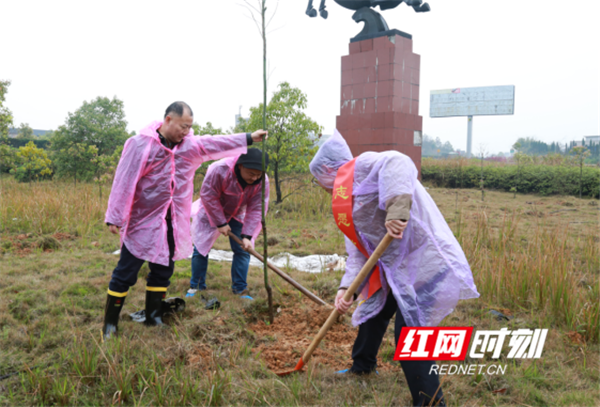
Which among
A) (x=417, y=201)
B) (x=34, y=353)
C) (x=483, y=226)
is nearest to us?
(x=417, y=201)

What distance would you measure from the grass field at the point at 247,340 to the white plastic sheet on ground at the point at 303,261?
25 cm

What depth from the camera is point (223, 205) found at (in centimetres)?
364

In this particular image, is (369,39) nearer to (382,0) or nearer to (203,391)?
(382,0)

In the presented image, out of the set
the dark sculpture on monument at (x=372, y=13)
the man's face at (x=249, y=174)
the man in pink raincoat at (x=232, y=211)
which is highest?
the dark sculpture on monument at (x=372, y=13)

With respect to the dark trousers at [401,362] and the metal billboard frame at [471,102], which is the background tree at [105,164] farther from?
the metal billboard frame at [471,102]

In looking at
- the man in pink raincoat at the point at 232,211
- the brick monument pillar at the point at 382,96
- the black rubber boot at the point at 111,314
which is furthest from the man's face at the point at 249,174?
the brick monument pillar at the point at 382,96

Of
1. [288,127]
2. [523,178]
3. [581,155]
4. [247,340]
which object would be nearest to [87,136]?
[288,127]

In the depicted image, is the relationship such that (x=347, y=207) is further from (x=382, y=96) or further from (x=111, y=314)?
(x=382, y=96)

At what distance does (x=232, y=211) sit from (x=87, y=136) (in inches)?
479

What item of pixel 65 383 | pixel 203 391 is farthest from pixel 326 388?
pixel 65 383

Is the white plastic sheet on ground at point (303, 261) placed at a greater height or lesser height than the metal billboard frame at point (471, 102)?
lesser

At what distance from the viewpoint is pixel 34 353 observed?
249 cm

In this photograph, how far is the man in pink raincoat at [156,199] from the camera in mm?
2662

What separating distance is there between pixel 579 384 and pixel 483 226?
7.22 ft
